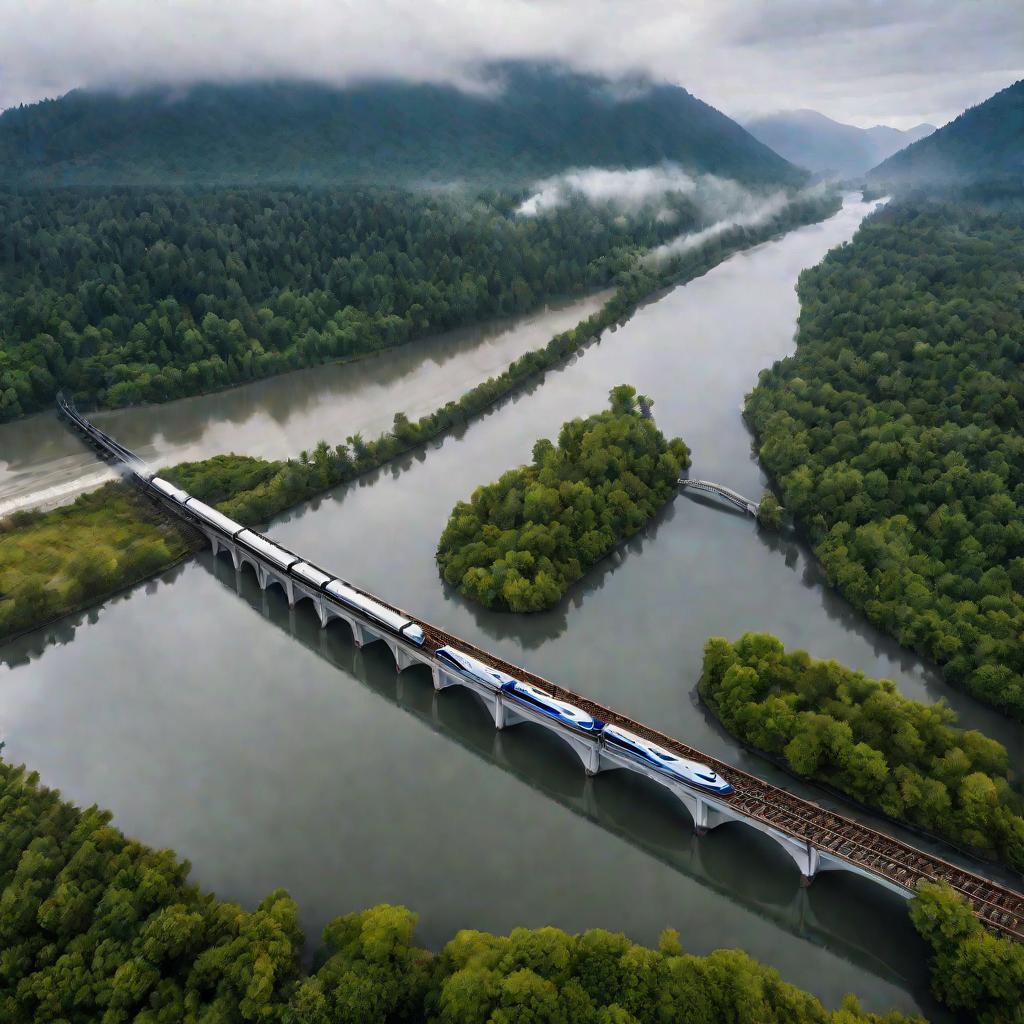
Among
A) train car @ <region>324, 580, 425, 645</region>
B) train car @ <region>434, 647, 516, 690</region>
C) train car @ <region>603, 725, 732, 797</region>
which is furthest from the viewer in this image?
train car @ <region>324, 580, 425, 645</region>

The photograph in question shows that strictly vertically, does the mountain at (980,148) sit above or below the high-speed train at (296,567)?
above

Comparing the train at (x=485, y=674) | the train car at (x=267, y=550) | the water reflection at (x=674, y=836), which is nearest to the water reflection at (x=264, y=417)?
the train at (x=485, y=674)

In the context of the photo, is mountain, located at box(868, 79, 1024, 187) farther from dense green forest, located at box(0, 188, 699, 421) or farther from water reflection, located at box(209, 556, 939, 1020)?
water reflection, located at box(209, 556, 939, 1020)

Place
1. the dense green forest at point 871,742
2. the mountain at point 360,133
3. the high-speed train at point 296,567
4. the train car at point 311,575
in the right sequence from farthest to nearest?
the mountain at point 360,133
the train car at point 311,575
the high-speed train at point 296,567
the dense green forest at point 871,742

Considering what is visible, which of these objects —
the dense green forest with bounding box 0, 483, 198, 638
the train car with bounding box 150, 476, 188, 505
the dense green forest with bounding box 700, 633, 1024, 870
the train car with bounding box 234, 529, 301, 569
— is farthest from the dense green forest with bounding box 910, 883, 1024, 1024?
the train car with bounding box 150, 476, 188, 505

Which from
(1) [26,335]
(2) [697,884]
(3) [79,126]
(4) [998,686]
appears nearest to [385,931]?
(2) [697,884]

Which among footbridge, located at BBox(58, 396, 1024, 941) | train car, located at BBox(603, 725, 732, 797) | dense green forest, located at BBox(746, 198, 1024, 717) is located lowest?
footbridge, located at BBox(58, 396, 1024, 941)

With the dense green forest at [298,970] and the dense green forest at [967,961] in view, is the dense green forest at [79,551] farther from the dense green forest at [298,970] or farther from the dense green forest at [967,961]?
the dense green forest at [967,961]
